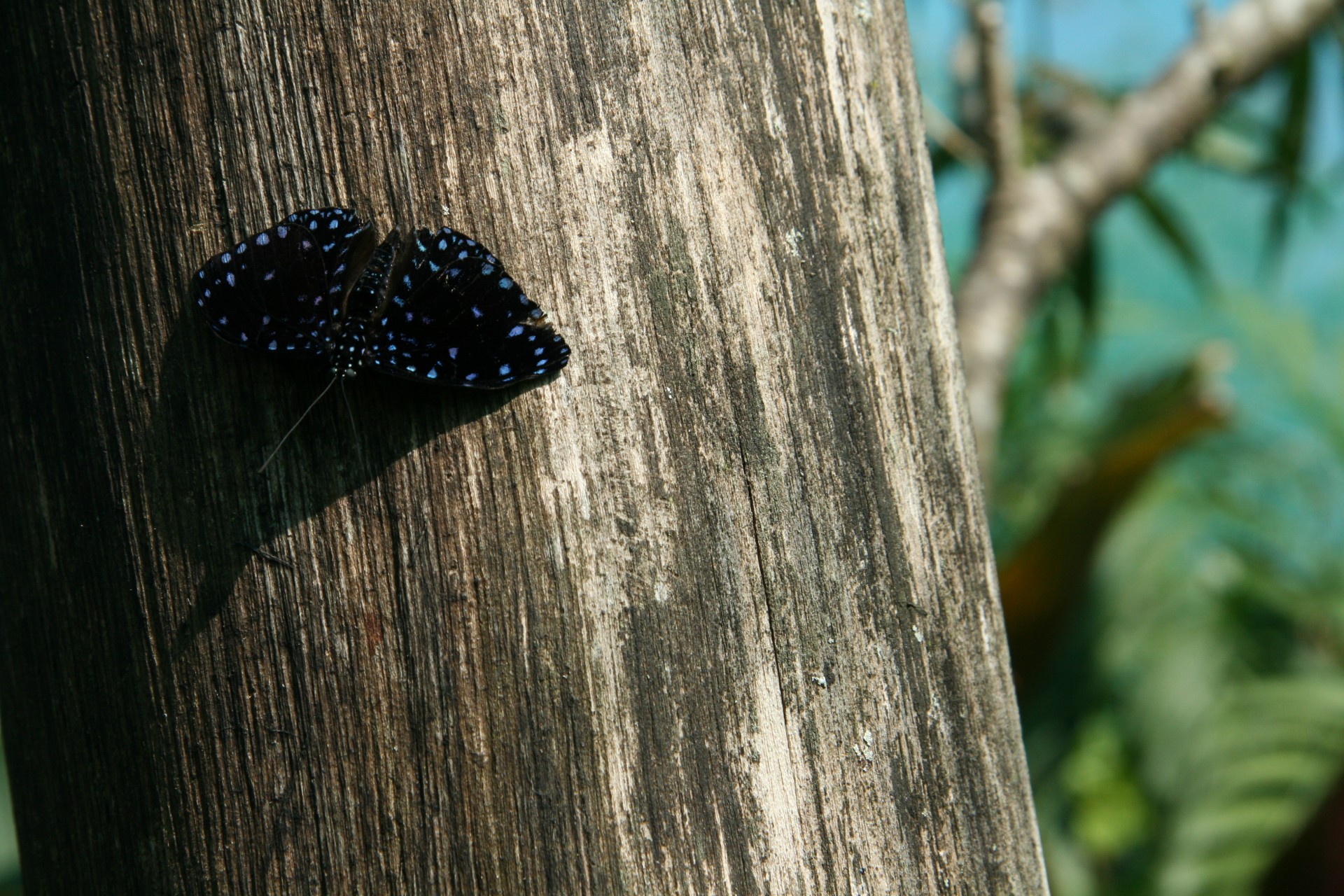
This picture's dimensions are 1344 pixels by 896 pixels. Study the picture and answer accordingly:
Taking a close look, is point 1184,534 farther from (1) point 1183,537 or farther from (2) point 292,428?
(2) point 292,428

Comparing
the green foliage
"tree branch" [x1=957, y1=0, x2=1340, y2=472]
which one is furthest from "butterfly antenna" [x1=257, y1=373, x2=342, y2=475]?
the green foliage

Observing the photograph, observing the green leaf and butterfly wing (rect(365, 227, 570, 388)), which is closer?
butterfly wing (rect(365, 227, 570, 388))

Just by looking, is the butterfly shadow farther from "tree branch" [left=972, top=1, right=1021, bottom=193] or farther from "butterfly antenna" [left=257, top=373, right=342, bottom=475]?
"tree branch" [left=972, top=1, right=1021, bottom=193]

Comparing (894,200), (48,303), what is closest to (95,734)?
(48,303)

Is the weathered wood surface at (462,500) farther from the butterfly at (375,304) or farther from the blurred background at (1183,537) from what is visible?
the blurred background at (1183,537)

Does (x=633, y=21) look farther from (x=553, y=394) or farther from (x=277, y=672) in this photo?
(x=277, y=672)

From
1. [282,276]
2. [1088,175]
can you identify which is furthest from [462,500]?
[1088,175]
